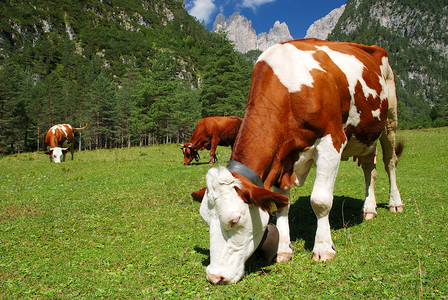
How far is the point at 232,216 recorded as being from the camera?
3318 mm

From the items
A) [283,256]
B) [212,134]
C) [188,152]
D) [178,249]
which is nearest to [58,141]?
[188,152]

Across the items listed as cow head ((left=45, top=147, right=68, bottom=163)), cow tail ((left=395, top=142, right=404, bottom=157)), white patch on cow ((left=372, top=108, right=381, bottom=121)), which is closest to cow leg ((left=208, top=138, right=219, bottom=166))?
cow tail ((left=395, top=142, right=404, bottom=157))

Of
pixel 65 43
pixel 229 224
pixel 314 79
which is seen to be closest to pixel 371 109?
pixel 314 79

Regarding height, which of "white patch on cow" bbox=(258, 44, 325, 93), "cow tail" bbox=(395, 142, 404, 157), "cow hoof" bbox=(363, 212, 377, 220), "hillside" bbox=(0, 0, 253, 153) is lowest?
"cow hoof" bbox=(363, 212, 377, 220)

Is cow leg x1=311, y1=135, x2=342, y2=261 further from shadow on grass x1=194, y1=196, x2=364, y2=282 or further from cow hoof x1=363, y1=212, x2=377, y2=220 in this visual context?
cow hoof x1=363, y1=212, x2=377, y2=220

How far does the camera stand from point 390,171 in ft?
23.6

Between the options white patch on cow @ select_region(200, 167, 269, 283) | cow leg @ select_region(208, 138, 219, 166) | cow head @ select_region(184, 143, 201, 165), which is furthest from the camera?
cow leg @ select_region(208, 138, 219, 166)

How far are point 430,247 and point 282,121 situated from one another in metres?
2.91

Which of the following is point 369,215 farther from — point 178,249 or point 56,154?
point 56,154

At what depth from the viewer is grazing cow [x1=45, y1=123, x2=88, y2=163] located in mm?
19828

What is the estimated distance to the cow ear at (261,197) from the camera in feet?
10.6

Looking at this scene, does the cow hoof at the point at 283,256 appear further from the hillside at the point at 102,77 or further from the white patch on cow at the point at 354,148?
the hillside at the point at 102,77

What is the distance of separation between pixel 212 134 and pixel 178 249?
12.3 meters

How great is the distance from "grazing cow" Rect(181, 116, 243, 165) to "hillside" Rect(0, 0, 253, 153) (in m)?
28.8
